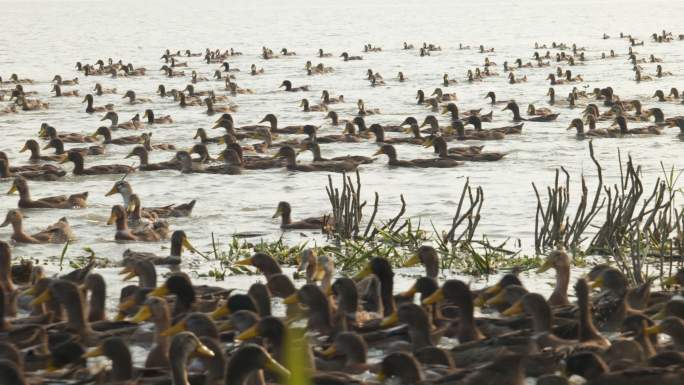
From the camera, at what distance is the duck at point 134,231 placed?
14.2 m

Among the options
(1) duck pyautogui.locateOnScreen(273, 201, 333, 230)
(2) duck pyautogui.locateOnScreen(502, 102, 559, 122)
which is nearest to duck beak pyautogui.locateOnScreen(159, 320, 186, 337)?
(1) duck pyautogui.locateOnScreen(273, 201, 333, 230)

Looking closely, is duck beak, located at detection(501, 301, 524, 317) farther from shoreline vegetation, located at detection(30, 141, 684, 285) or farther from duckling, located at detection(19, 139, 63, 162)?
duckling, located at detection(19, 139, 63, 162)

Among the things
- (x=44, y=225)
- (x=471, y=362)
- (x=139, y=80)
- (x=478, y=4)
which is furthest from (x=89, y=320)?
(x=478, y=4)

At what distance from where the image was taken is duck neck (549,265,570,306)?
10.3 meters

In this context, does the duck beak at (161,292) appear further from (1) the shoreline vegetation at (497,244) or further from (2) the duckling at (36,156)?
(2) the duckling at (36,156)

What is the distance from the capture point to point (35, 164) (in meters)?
20.8

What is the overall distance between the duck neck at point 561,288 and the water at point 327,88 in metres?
0.81

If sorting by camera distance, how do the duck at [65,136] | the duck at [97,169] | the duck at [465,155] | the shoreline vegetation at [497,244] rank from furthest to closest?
1. the duck at [65,136]
2. the duck at [465,155]
3. the duck at [97,169]
4. the shoreline vegetation at [497,244]

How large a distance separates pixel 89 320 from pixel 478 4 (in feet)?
305

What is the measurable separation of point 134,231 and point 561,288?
5641 millimetres

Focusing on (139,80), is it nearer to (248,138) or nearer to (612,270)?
(248,138)

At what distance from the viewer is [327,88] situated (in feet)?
116

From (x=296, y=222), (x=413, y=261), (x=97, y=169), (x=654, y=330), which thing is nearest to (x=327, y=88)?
(x=97, y=169)

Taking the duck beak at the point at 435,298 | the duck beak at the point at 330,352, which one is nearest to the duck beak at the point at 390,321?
the duck beak at the point at 435,298
